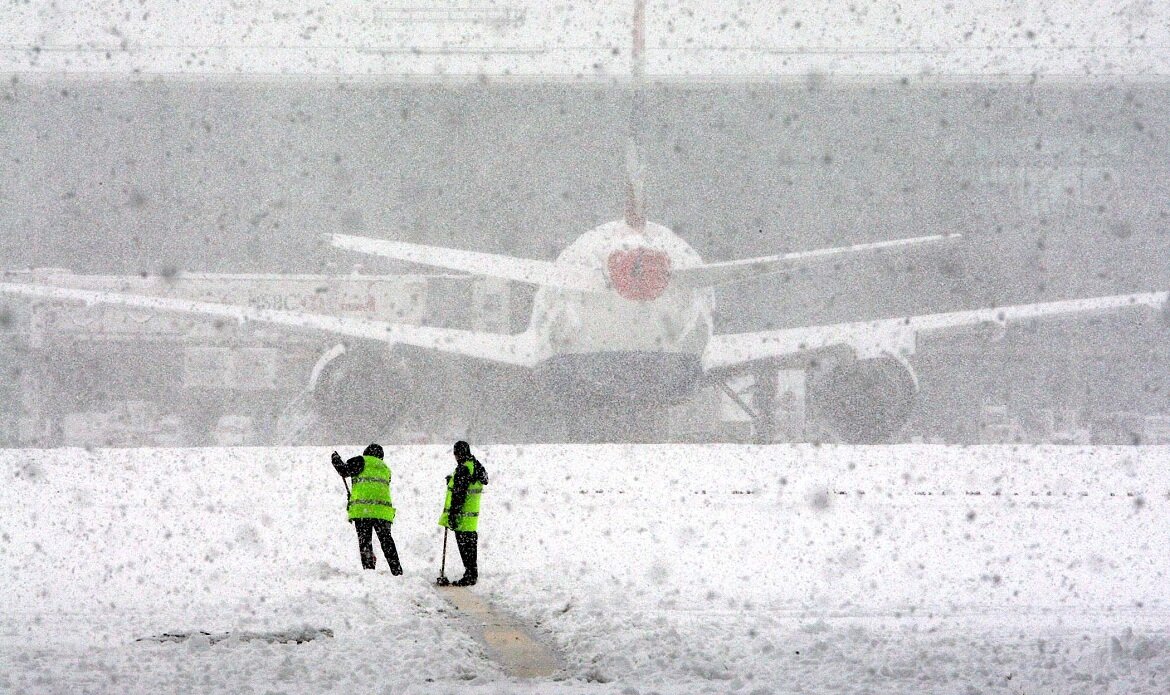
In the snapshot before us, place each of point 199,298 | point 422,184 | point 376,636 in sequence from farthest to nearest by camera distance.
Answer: point 422,184 → point 199,298 → point 376,636

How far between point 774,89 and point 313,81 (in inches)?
659

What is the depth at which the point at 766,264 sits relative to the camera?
17.1 metres

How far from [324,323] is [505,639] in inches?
525

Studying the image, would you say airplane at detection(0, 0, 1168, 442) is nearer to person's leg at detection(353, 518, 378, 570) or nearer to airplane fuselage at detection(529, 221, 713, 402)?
airplane fuselage at detection(529, 221, 713, 402)

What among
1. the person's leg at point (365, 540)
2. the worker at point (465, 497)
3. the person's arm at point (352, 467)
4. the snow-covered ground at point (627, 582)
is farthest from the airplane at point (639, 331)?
the worker at point (465, 497)

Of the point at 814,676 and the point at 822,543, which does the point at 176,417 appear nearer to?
the point at 822,543

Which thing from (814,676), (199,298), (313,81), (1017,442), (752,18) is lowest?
(814,676)

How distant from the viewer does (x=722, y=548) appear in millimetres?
10648

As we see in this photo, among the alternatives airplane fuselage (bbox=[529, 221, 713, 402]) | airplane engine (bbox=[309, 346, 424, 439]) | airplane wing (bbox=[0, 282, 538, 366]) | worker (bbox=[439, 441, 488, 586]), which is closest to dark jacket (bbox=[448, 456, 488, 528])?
worker (bbox=[439, 441, 488, 586])

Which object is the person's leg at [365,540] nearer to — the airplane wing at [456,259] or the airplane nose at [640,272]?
the airplane wing at [456,259]

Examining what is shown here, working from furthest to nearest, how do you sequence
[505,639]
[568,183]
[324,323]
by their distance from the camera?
[568,183] < [324,323] < [505,639]

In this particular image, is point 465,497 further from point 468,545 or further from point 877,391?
point 877,391

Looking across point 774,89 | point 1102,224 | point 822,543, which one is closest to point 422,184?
point 774,89

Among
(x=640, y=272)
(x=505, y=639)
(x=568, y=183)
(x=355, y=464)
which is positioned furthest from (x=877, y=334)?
(x=568, y=183)
